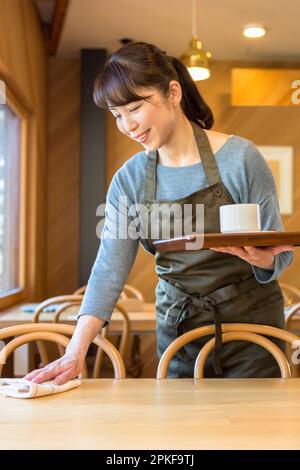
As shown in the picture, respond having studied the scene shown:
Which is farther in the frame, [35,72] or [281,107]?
Answer: [281,107]

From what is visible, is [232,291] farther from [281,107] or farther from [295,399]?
[281,107]

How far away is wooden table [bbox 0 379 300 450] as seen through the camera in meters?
0.94

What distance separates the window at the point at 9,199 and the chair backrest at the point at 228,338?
245 centimetres

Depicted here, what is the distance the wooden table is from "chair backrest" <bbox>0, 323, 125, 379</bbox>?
0.33 feet

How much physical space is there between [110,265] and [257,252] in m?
0.41

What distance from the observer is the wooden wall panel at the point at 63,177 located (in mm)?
5016

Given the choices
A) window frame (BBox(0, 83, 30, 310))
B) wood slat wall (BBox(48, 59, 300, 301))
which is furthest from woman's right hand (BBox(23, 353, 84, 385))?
wood slat wall (BBox(48, 59, 300, 301))

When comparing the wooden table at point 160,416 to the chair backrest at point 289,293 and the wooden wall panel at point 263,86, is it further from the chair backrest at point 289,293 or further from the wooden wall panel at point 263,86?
the wooden wall panel at point 263,86

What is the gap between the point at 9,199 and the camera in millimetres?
4086

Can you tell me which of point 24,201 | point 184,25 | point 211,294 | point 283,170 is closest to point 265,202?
point 211,294

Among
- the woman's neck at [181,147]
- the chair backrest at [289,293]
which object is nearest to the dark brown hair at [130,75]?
the woman's neck at [181,147]

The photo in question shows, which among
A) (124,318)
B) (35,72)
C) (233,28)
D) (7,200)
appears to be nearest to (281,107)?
(233,28)

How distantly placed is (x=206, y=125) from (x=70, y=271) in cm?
354

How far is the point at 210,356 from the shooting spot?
1.55 meters
